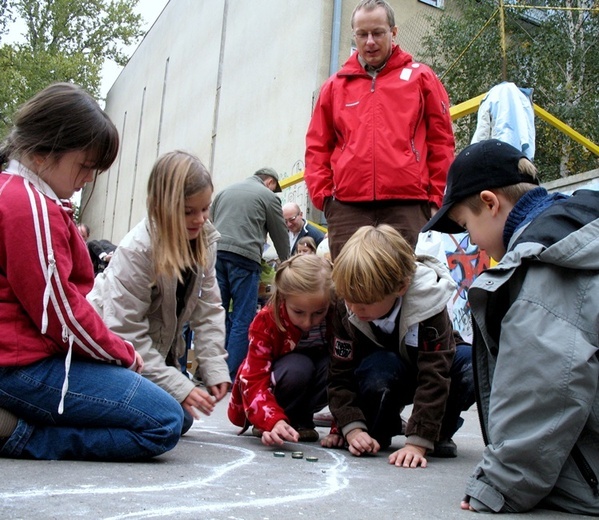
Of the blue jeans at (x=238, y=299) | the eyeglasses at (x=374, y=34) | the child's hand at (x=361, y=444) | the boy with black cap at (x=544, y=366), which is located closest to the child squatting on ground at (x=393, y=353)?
the child's hand at (x=361, y=444)

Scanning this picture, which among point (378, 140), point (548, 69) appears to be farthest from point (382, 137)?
point (548, 69)

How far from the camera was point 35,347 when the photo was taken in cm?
232

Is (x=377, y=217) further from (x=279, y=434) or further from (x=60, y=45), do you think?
(x=60, y=45)

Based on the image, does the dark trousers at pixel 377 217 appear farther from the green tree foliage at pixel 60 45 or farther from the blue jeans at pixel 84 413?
the green tree foliage at pixel 60 45

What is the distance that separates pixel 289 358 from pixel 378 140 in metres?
1.27

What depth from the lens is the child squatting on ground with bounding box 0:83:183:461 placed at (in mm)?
2250

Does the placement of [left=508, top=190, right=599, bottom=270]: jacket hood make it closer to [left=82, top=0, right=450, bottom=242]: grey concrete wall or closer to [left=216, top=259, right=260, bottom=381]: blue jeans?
[left=216, top=259, right=260, bottom=381]: blue jeans

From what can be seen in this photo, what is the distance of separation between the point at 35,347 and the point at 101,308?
2.30ft

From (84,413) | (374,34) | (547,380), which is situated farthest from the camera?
(374,34)

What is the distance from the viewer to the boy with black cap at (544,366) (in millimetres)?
1813

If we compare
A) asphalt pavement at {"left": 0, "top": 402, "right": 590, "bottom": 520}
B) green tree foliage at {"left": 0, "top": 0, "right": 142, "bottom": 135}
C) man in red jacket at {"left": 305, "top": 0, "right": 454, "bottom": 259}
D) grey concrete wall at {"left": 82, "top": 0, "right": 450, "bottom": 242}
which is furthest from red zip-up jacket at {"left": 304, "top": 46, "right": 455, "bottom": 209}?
green tree foliage at {"left": 0, "top": 0, "right": 142, "bottom": 135}

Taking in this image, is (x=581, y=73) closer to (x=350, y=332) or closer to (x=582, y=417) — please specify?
(x=350, y=332)

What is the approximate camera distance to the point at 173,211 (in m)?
2.88

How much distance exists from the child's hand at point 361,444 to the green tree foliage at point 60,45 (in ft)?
80.4
